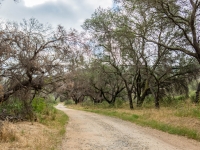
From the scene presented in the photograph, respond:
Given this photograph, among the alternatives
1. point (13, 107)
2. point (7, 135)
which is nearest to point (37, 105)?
point (13, 107)

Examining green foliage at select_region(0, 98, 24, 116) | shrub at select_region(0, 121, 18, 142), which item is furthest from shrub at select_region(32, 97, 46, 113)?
shrub at select_region(0, 121, 18, 142)

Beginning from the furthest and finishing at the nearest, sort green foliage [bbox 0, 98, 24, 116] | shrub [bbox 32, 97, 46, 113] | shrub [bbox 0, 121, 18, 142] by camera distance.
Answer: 1. shrub [bbox 32, 97, 46, 113]
2. green foliage [bbox 0, 98, 24, 116]
3. shrub [bbox 0, 121, 18, 142]

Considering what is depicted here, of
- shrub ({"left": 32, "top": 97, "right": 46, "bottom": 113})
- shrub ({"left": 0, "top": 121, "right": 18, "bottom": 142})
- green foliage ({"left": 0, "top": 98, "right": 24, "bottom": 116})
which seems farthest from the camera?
shrub ({"left": 32, "top": 97, "right": 46, "bottom": 113})

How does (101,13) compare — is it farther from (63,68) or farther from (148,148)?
(148,148)

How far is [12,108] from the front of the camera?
14211 mm

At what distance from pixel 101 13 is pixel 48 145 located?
56.5 ft

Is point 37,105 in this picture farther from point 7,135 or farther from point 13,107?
point 7,135

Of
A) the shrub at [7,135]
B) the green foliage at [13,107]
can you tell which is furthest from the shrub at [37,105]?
the shrub at [7,135]

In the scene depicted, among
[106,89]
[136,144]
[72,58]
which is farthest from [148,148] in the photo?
[106,89]

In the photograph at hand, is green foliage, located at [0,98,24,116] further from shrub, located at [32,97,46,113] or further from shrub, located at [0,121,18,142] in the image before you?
shrub, located at [0,121,18,142]

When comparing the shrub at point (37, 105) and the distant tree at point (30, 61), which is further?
the shrub at point (37, 105)

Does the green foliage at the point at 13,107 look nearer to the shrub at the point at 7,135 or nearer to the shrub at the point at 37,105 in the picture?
the shrub at the point at 37,105

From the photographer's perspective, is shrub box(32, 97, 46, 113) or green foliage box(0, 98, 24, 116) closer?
green foliage box(0, 98, 24, 116)

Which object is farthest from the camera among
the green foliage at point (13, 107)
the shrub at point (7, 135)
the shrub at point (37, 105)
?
the shrub at point (37, 105)
